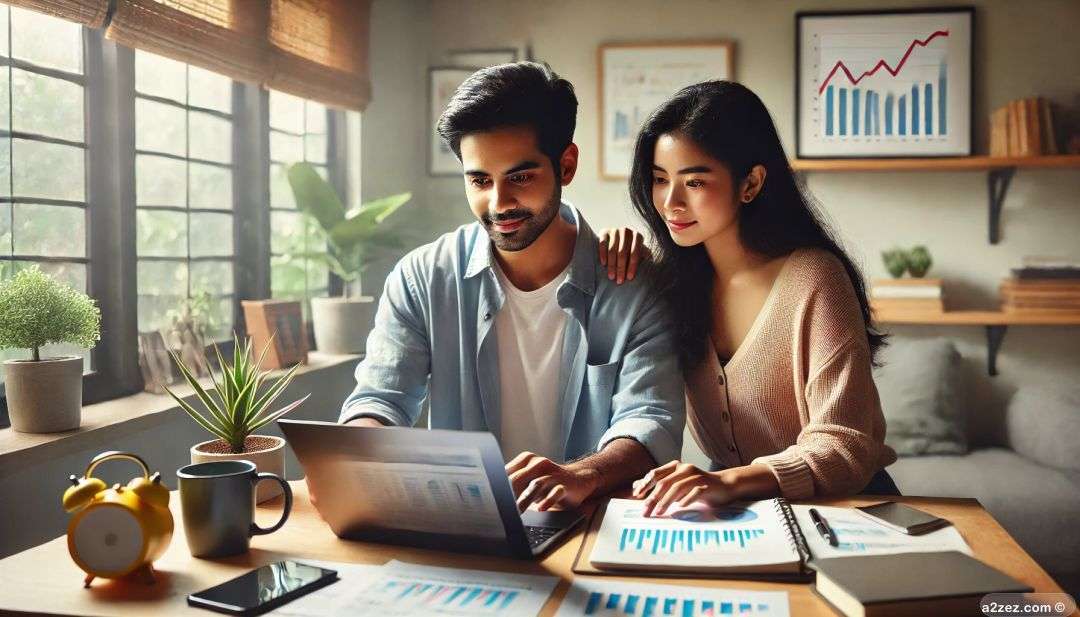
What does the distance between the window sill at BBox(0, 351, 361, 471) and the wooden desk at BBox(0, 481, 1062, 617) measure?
688 millimetres

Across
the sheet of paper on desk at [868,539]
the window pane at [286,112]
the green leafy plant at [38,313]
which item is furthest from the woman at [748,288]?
the window pane at [286,112]

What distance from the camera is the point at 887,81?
356cm

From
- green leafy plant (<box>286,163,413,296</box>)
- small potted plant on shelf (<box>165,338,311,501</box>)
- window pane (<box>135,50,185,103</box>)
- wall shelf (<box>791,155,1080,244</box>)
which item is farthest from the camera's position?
wall shelf (<box>791,155,1080,244</box>)

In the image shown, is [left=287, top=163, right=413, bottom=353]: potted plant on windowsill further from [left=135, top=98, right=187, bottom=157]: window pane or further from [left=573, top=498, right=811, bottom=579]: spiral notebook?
[left=573, top=498, right=811, bottom=579]: spiral notebook

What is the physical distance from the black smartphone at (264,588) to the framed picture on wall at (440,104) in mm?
2980

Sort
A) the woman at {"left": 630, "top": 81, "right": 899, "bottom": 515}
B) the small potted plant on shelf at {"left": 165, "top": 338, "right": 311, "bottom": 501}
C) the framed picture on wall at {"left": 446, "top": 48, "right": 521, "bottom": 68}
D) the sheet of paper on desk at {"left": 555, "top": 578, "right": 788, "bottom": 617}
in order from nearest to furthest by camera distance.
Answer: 1. the sheet of paper on desk at {"left": 555, "top": 578, "right": 788, "bottom": 617}
2. the small potted plant on shelf at {"left": 165, "top": 338, "right": 311, "bottom": 501}
3. the woman at {"left": 630, "top": 81, "right": 899, "bottom": 515}
4. the framed picture on wall at {"left": 446, "top": 48, "right": 521, "bottom": 68}

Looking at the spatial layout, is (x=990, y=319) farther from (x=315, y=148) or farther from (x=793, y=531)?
(x=793, y=531)

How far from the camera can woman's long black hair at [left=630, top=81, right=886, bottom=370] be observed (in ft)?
5.42

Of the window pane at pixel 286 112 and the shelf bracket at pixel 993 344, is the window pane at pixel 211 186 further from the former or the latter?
the shelf bracket at pixel 993 344

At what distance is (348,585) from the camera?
3.23 ft

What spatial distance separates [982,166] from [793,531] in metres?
2.78

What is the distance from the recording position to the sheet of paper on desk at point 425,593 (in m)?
0.91

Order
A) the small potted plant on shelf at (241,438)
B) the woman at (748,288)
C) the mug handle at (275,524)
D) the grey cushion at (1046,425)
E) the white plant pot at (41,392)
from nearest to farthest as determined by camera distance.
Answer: the mug handle at (275,524)
the small potted plant on shelf at (241,438)
the woman at (748,288)
the white plant pot at (41,392)
the grey cushion at (1046,425)

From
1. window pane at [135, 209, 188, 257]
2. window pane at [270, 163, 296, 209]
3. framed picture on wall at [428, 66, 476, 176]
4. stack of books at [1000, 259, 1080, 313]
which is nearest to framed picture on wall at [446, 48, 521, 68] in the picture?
framed picture on wall at [428, 66, 476, 176]
